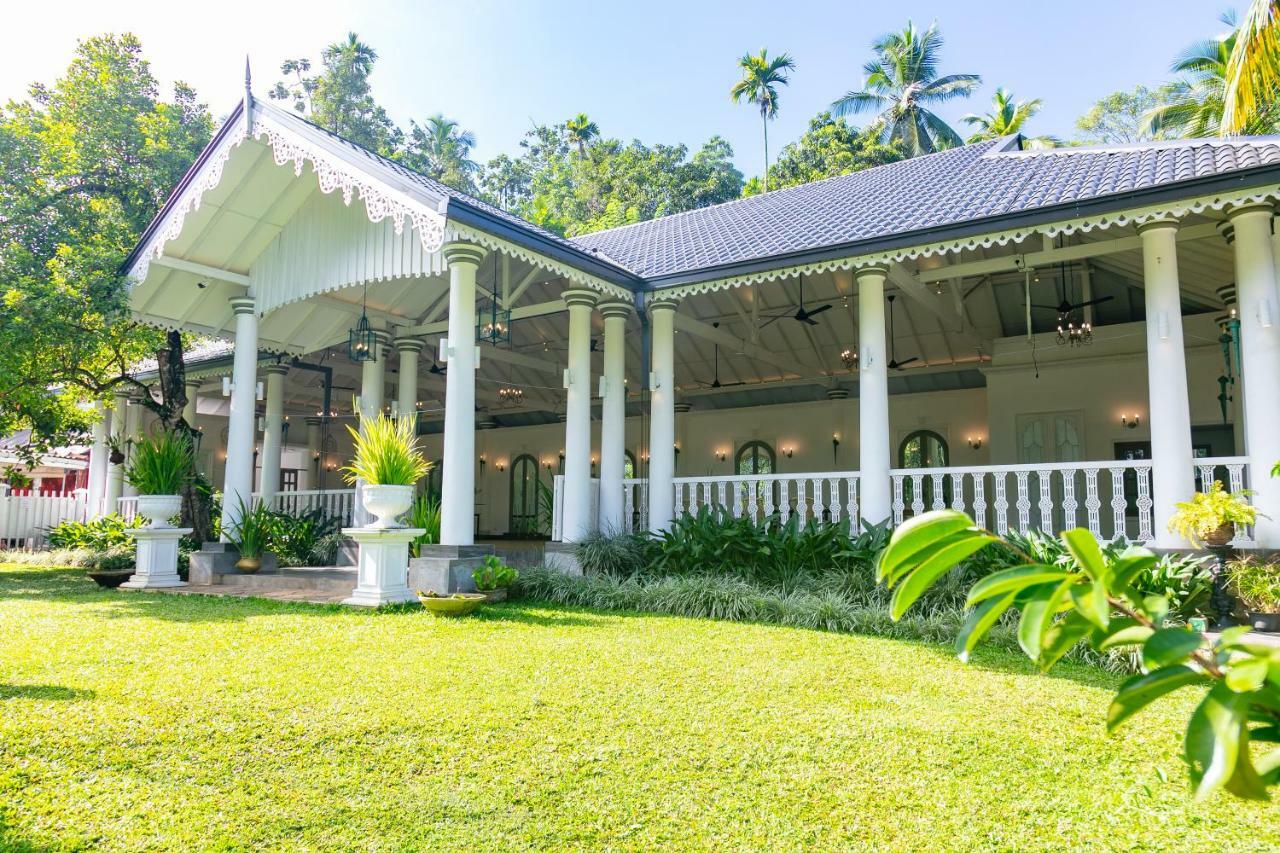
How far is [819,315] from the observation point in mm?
13891

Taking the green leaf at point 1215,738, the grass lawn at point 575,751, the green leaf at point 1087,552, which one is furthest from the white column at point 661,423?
the green leaf at point 1215,738

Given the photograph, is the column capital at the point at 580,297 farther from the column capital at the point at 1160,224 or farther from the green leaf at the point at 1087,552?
the green leaf at the point at 1087,552

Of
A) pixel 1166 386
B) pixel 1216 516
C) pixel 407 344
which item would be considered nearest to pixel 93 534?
pixel 407 344

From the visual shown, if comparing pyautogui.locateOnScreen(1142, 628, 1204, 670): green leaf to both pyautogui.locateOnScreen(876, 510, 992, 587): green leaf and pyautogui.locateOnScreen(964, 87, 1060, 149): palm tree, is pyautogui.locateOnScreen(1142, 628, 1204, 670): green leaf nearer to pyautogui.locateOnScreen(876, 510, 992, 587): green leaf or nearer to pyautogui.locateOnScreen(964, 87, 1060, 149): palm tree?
pyautogui.locateOnScreen(876, 510, 992, 587): green leaf

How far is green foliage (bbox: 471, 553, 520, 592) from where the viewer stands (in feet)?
27.0

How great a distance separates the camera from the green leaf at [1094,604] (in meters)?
0.75

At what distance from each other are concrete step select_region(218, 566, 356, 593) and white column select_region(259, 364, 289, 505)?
3243 millimetres

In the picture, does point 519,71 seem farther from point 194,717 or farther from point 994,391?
point 194,717

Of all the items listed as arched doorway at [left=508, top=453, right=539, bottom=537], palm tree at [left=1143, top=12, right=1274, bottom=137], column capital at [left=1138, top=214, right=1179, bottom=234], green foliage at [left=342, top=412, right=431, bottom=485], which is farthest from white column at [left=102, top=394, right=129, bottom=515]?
palm tree at [left=1143, top=12, right=1274, bottom=137]

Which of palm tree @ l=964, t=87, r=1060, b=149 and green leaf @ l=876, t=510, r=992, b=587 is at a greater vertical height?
palm tree @ l=964, t=87, r=1060, b=149

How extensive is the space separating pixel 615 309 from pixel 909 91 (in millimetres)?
30830

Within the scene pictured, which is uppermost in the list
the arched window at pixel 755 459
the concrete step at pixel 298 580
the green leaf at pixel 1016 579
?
the arched window at pixel 755 459

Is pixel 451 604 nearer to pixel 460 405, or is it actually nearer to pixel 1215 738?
pixel 460 405

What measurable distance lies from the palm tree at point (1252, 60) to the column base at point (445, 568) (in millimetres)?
9276
